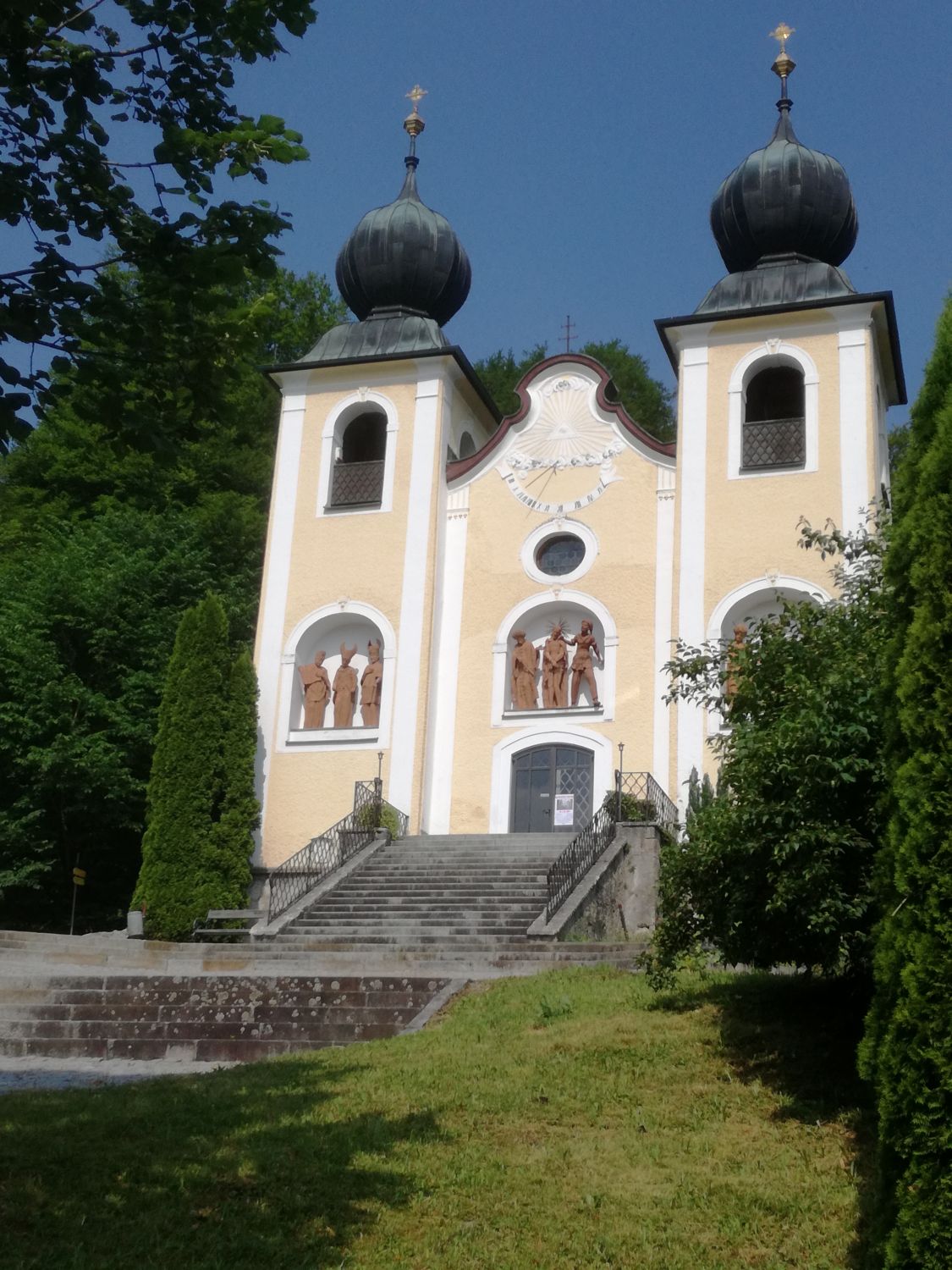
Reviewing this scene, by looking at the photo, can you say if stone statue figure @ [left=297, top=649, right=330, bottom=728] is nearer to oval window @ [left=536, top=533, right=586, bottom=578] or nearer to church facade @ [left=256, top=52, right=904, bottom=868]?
church facade @ [left=256, top=52, right=904, bottom=868]

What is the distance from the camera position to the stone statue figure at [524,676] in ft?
74.6

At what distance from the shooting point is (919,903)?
5648 millimetres

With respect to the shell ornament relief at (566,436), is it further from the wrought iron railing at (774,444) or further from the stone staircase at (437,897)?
the stone staircase at (437,897)

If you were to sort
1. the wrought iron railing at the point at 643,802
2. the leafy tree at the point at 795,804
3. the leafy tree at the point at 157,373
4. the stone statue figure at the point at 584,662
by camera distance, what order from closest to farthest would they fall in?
the leafy tree at the point at 157,373 < the leafy tree at the point at 795,804 < the wrought iron railing at the point at 643,802 < the stone statue figure at the point at 584,662

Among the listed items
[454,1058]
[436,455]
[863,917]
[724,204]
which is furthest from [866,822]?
[724,204]

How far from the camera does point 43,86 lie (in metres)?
6.08

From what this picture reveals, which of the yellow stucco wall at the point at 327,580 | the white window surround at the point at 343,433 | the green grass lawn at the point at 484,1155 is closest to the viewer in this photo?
the green grass lawn at the point at 484,1155

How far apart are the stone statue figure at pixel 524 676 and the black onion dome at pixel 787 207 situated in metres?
7.50

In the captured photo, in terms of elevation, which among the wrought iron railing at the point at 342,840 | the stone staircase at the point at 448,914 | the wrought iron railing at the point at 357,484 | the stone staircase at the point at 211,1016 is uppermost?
the wrought iron railing at the point at 357,484

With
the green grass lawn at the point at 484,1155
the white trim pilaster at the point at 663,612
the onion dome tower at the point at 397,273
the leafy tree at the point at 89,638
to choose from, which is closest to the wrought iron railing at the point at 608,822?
the white trim pilaster at the point at 663,612

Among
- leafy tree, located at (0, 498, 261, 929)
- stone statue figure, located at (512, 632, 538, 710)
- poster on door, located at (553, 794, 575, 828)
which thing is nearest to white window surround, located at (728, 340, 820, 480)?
stone statue figure, located at (512, 632, 538, 710)

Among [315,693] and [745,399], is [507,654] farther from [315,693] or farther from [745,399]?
[745,399]

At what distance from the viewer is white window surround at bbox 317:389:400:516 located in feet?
79.2

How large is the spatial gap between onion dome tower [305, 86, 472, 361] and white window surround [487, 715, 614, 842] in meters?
7.42
